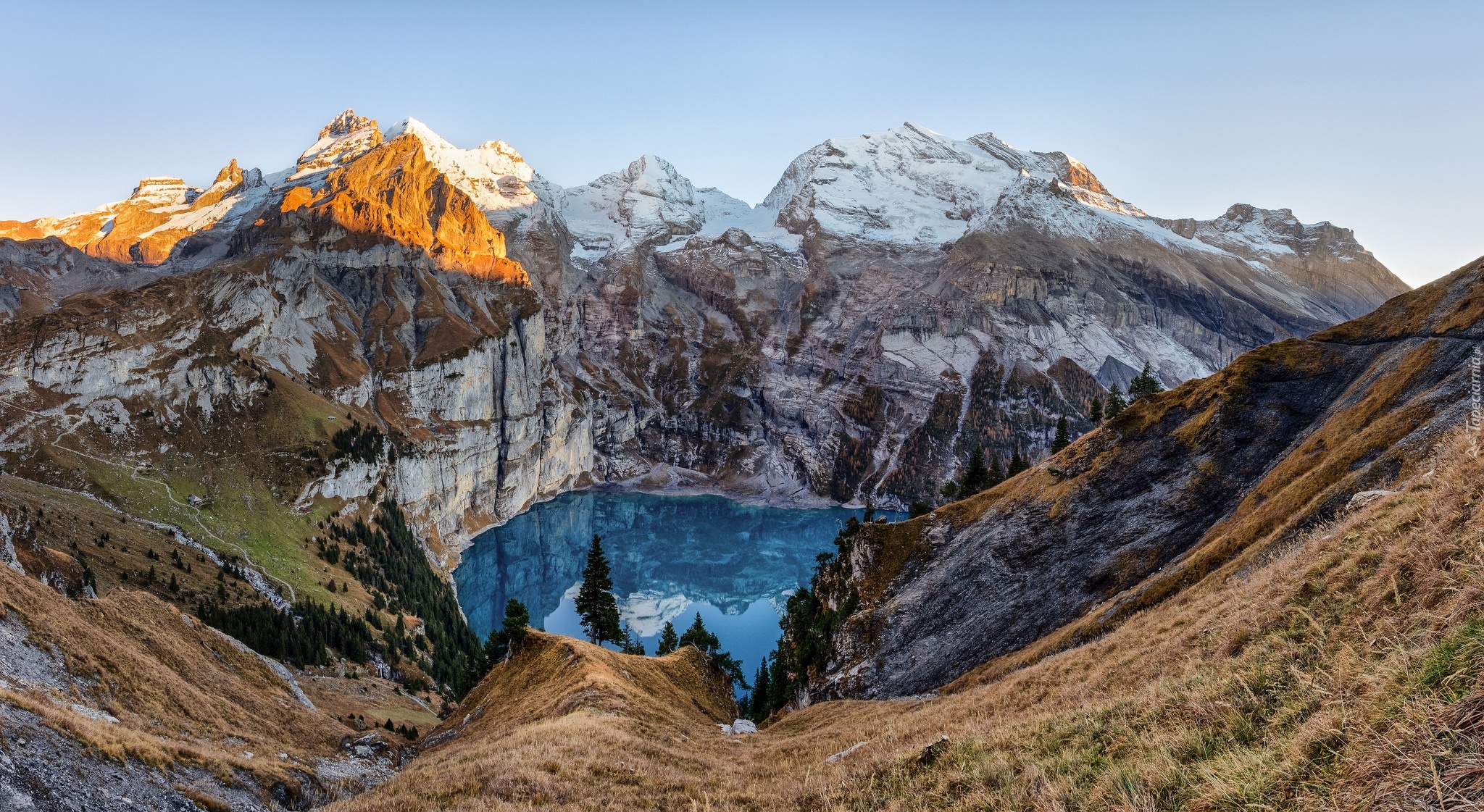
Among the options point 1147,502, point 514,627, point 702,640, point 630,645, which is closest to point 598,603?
point 514,627

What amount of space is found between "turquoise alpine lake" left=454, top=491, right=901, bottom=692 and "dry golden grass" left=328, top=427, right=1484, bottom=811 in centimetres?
8746

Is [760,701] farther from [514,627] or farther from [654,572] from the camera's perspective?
[654,572]

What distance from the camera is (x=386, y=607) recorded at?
338 ft

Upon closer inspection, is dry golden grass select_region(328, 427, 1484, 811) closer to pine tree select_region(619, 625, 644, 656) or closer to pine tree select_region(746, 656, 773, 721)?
pine tree select_region(619, 625, 644, 656)

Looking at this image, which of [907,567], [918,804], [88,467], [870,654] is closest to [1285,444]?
[907,567]

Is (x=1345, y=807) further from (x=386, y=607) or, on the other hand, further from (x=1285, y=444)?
(x=386, y=607)

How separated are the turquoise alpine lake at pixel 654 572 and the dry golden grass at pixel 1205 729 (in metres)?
87.5

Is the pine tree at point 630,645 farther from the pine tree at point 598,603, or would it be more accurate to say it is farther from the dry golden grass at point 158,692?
the dry golden grass at point 158,692

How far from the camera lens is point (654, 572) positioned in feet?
509

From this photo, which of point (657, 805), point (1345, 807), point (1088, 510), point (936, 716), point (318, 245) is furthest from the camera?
point (318, 245)

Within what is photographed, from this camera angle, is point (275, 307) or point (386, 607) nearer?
point (386, 607)

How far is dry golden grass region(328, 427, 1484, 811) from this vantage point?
6.33 metres

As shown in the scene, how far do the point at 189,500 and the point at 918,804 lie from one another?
404 ft

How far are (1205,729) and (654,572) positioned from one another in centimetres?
15191
